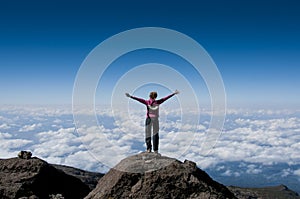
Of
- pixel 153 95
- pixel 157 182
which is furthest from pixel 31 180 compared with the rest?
pixel 153 95

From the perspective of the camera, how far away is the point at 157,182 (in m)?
16.6

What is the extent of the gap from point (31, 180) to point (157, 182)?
8.88 metres

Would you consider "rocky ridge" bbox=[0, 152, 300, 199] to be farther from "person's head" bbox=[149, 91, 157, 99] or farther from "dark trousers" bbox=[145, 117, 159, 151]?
"person's head" bbox=[149, 91, 157, 99]

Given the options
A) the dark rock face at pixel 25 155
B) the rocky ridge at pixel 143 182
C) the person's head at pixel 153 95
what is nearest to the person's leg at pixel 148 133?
the rocky ridge at pixel 143 182

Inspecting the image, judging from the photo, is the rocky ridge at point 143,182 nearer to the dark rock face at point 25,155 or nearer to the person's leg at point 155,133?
the person's leg at point 155,133

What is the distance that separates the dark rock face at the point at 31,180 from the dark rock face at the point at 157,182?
5082 mm

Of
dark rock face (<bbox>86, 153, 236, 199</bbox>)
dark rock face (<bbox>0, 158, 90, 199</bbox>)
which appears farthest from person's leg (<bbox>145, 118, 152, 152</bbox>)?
dark rock face (<bbox>0, 158, 90, 199</bbox>)

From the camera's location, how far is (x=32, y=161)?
21766 millimetres

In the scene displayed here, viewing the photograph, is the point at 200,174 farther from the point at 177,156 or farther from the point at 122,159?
the point at 122,159

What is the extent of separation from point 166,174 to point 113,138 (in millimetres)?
3442

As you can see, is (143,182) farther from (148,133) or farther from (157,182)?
(148,133)

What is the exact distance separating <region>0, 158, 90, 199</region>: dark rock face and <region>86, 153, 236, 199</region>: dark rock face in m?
5.08

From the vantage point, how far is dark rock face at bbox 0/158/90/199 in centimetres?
1972

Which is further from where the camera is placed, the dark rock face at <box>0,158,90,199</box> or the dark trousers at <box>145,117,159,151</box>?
the dark rock face at <box>0,158,90,199</box>
